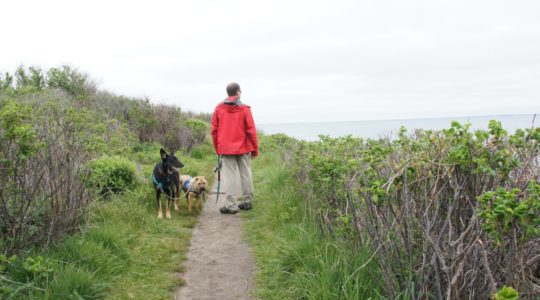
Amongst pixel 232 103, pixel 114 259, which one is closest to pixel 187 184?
pixel 232 103

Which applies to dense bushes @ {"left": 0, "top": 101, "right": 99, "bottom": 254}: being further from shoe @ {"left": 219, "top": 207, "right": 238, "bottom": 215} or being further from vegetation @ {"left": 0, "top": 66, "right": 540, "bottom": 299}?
shoe @ {"left": 219, "top": 207, "right": 238, "bottom": 215}

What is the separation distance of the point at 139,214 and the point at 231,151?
1.94 meters

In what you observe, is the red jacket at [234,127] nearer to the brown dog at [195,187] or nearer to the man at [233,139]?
the man at [233,139]

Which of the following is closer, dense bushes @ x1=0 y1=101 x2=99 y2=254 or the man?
dense bushes @ x1=0 y1=101 x2=99 y2=254

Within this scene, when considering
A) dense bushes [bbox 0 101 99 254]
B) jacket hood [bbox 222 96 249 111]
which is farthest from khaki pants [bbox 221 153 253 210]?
dense bushes [bbox 0 101 99 254]

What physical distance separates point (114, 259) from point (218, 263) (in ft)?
4.09

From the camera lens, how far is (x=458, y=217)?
106 inches

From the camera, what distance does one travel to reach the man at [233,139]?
258 inches

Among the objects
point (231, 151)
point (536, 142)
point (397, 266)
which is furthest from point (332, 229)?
point (231, 151)

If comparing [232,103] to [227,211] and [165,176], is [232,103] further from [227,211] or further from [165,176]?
[227,211]

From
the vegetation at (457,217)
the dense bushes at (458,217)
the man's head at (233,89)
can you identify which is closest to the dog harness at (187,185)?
the man's head at (233,89)

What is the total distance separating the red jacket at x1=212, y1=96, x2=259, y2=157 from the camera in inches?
257

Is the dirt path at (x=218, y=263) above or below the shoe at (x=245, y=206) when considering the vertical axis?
below

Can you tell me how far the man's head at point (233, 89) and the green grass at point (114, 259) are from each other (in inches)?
95.9
